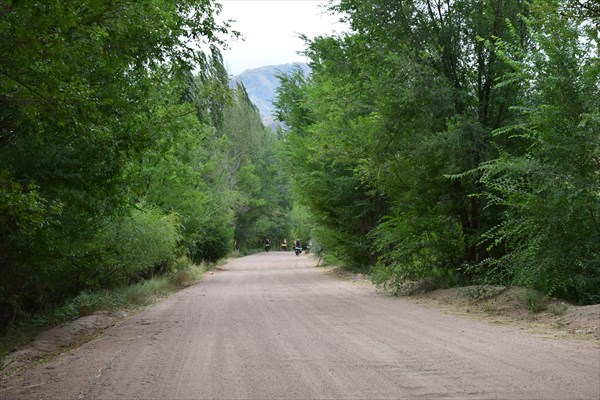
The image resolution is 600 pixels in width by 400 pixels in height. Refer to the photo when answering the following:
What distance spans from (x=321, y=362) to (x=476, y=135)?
945 centimetres

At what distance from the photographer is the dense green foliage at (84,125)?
7.05m

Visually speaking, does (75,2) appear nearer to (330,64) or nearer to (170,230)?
(330,64)

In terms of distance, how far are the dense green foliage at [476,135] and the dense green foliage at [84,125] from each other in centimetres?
461

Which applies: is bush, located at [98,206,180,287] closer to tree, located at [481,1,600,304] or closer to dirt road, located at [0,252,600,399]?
dirt road, located at [0,252,600,399]

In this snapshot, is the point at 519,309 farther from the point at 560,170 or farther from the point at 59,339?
the point at 59,339

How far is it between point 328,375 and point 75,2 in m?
5.52

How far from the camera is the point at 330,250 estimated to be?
32031 mm

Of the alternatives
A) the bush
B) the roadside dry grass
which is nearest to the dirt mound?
the bush

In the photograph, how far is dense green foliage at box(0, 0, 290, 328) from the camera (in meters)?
7.05

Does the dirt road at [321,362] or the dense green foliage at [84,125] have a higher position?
the dense green foliage at [84,125]

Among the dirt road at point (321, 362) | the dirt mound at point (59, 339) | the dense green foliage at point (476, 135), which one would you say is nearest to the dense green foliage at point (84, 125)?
the dirt mound at point (59, 339)

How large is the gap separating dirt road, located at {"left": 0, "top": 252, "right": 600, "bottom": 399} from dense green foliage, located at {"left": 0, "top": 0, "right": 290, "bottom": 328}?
2.06 meters

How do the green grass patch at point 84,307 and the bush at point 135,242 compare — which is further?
the bush at point 135,242

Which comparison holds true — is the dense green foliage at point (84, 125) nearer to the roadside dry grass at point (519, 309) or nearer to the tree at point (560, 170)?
the tree at point (560, 170)
